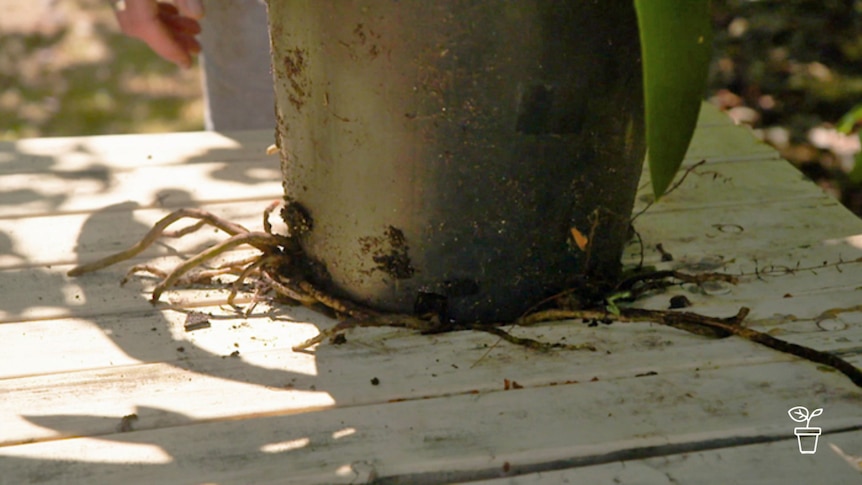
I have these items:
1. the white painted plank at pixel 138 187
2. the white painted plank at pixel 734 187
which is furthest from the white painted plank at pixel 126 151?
the white painted plank at pixel 734 187

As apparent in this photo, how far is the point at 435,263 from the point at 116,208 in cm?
87

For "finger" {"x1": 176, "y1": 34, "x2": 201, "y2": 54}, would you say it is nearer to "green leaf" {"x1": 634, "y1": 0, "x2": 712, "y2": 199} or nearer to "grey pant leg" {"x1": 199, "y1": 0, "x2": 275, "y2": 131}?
"grey pant leg" {"x1": 199, "y1": 0, "x2": 275, "y2": 131}

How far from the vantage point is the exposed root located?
5.13 feet

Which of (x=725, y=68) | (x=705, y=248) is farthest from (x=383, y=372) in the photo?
(x=725, y=68)

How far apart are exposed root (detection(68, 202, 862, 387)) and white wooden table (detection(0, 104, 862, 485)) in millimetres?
23

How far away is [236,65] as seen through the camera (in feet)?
8.36

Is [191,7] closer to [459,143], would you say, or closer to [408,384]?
[459,143]

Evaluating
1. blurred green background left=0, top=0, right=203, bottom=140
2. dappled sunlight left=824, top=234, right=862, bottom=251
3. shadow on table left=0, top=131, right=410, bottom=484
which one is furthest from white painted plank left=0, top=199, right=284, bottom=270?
blurred green background left=0, top=0, right=203, bottom=140

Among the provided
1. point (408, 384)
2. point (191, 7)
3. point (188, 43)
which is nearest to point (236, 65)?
point (188, 43)

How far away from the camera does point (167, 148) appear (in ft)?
7.73

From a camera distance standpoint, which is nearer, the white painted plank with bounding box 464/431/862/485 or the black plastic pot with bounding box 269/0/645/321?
the white painted plank with bounding box 464/431/862/485

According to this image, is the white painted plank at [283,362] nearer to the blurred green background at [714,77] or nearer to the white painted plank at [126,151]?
the white painted plank at [126,151]

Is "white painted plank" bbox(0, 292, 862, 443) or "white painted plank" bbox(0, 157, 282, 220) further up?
"white painted plank" bbox(0, 157, 282, 220)

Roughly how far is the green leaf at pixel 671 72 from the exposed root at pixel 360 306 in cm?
41
